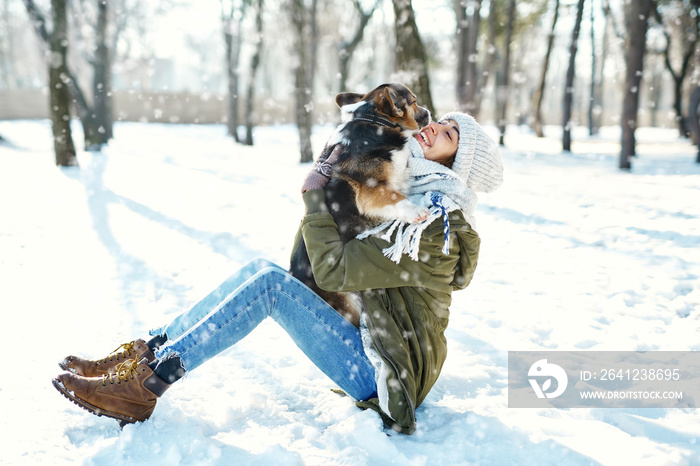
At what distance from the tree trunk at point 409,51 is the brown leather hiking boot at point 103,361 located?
19.3 ft

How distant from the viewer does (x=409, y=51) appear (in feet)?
24.4

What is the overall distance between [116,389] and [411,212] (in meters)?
1.50

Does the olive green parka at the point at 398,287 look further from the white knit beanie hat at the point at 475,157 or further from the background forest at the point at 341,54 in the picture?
the background forest at the point at 341,54

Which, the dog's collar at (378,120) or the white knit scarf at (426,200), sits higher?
the dog's collar at (378,120)

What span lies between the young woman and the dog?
0.25ft

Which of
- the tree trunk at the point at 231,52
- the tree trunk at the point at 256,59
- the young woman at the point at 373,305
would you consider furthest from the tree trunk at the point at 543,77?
the young woman at the point at 373,305

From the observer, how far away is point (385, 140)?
247 centimetres

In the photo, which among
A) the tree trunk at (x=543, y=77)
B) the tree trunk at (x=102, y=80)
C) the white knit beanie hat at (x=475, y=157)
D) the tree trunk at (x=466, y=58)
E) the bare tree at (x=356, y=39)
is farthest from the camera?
the tree trunk at (x=543, y=77)

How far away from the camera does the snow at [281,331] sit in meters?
2.19

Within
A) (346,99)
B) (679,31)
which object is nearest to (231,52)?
(679,31)

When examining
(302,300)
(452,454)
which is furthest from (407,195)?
(452,454)

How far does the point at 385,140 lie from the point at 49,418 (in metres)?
2.10

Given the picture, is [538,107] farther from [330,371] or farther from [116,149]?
[330,371]

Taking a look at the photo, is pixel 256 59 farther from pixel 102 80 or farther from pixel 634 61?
pixel 634 61
